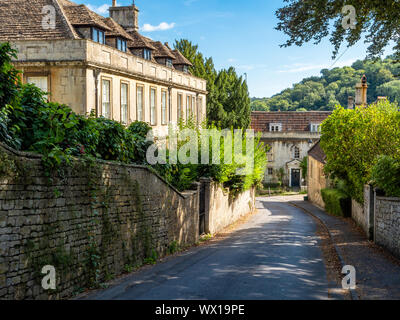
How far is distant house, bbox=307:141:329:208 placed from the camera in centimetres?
4662

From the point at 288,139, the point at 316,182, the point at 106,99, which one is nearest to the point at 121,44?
the point at 106,99

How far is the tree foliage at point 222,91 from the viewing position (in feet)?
150

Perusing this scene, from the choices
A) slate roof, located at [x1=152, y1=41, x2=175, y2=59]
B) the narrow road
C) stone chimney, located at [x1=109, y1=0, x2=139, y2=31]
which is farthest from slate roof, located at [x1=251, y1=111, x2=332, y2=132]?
the narrow road

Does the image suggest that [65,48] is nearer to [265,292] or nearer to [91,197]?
[91,197]

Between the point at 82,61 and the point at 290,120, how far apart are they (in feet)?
180

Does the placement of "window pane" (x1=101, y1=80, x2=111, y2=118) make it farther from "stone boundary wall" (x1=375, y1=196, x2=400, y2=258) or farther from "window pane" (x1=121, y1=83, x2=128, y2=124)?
"stone boundary wall" (x1=375, y1=196, x2=400, y2=258)

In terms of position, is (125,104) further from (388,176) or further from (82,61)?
(388,176)

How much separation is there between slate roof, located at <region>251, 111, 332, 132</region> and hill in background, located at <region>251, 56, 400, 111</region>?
1172cm

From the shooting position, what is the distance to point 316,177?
51000 mm

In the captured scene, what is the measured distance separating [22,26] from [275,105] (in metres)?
90.3

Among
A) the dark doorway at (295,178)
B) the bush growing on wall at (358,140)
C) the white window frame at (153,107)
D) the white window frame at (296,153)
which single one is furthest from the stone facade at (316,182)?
the white window frame at (153,107)

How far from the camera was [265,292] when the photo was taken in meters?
9.68

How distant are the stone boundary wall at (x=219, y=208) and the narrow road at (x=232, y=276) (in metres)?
5.23
